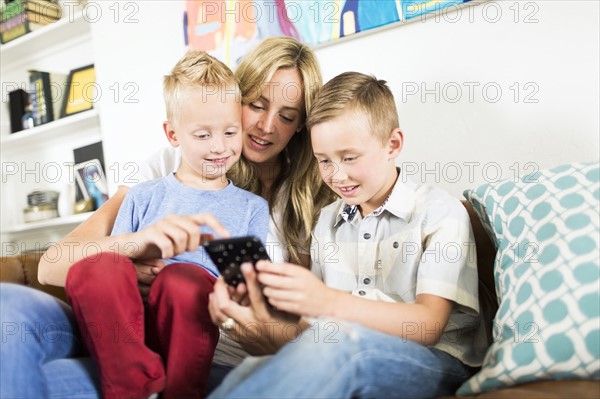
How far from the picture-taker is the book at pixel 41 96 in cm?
275

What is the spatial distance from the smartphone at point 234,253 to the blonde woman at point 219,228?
0.08m

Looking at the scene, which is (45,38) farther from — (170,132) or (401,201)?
(401,201)

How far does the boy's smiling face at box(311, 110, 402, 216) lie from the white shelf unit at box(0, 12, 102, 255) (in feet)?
5.66

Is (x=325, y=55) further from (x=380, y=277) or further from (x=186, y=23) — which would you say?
(x=380, y=277)

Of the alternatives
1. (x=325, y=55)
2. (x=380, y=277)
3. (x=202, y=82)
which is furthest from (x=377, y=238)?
(x=325, y=55)

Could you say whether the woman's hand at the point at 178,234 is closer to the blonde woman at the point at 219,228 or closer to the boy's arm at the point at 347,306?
the blonde woman at the point at 219,228

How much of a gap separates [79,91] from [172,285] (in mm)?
2052

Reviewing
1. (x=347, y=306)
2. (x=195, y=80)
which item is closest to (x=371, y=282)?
(x=347, y=306)

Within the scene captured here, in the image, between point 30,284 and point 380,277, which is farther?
point 30,284

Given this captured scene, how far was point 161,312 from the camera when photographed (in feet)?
3.26

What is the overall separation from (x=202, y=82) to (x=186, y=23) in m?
0.97

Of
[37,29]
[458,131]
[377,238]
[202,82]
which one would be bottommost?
[377,238]

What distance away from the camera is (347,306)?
3.06 ft

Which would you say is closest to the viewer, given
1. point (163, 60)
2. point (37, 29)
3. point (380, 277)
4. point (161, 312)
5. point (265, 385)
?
point (265, 385)
